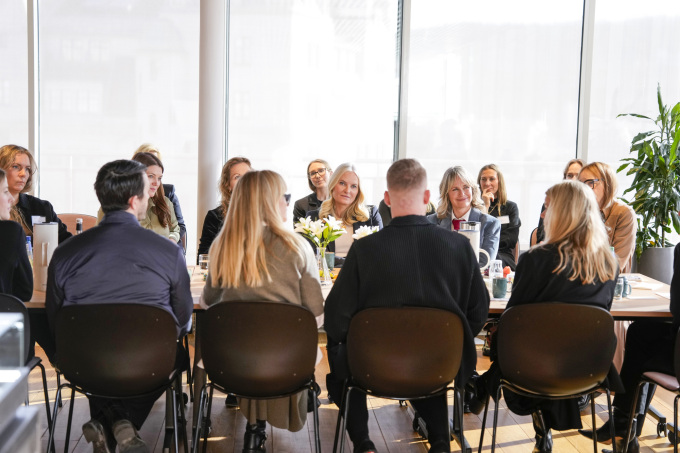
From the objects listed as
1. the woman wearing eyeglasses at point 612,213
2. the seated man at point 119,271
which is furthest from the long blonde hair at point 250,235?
the woman wearing eyeglasses at point 612,213

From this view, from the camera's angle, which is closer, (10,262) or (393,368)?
(393,368)

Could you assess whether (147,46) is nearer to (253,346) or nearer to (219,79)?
(219,79)

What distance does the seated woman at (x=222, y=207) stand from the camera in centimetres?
497

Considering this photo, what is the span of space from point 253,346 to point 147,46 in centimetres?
487

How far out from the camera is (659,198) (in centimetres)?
630

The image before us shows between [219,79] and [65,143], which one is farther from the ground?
[219,79]

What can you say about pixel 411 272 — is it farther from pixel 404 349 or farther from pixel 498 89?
pixel 498 89

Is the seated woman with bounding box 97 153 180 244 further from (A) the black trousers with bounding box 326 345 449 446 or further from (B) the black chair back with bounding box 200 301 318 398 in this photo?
(B) the black chair back with bounding box 200 301 318 398

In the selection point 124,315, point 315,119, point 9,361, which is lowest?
point 124,315

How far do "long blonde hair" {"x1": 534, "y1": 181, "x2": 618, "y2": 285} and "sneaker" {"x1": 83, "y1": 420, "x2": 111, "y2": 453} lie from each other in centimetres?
205

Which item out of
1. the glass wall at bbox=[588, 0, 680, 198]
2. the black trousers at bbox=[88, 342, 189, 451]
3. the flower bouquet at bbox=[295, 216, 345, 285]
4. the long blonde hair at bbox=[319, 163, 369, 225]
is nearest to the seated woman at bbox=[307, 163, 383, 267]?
the long blonde hair at bbox=[319, 163, 369, 225]

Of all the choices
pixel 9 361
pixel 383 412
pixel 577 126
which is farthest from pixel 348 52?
pixel 9 361

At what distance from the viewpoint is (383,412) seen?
13.4 ft

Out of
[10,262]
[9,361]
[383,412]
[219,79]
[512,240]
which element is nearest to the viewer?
[9,361]
